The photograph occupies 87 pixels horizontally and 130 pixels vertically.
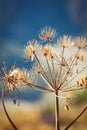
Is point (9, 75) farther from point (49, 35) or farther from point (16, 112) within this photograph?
point (16, 112)

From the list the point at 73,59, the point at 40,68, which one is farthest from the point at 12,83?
the point at 73,59

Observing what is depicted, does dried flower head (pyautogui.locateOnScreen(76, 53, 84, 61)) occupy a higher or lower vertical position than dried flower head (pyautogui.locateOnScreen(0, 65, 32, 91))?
higher

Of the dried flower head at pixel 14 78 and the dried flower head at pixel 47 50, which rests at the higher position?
the dried flower head at pixel 47 50

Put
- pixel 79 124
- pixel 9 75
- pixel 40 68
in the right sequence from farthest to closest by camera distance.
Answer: pixel 79 124 → pixel 40 68 → pixel 9 75

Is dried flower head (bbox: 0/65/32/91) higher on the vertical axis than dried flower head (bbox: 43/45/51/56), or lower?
lower

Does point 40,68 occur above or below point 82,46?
below

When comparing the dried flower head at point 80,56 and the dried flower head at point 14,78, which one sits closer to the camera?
the dried flower head at point 14,78

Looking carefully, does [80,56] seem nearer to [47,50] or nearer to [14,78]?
[47,50]

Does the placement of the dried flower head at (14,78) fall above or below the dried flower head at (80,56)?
below

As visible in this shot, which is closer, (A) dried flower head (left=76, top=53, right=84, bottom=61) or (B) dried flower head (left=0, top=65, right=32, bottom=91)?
(B) dried flower head (left=0, top=65, right=32, bottom=91)

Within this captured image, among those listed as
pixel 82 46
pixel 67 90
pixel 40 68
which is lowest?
pixel 67 90

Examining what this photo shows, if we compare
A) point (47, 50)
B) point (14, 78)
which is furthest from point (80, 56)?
point (14, 78)
